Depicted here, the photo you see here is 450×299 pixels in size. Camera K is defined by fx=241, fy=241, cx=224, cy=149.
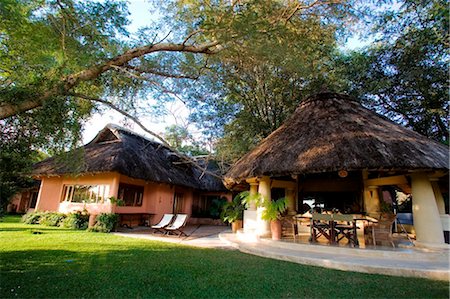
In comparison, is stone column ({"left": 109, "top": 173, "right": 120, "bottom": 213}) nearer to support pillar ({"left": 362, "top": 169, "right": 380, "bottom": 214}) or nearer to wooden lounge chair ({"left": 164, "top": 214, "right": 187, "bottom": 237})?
wooden lounge chair ({"left": 164, "top": 214, "right": 187, "bottom": 237})

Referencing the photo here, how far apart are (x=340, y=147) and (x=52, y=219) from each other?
13519 mm

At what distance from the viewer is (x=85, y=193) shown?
13.1 meters

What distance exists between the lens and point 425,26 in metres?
10.4

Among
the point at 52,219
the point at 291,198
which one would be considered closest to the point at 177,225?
the point at 291,198

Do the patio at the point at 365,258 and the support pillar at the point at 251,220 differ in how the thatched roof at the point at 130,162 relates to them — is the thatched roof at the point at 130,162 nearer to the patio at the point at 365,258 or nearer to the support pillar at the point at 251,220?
the support pillar at the point at 251,220

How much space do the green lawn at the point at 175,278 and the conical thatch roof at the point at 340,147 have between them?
2592 mm

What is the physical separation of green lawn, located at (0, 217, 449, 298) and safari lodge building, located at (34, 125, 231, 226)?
5.90 m

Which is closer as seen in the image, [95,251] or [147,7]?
[95,251]

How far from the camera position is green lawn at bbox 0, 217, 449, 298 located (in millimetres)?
3719

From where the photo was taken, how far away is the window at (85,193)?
12.3 m

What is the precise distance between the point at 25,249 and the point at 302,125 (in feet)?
30.1

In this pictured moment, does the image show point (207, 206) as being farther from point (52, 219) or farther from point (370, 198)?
point (370, 198)

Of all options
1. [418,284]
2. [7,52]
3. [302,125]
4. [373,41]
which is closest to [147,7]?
[7,52]

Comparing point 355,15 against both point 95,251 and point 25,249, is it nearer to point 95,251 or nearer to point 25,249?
point 95,251
